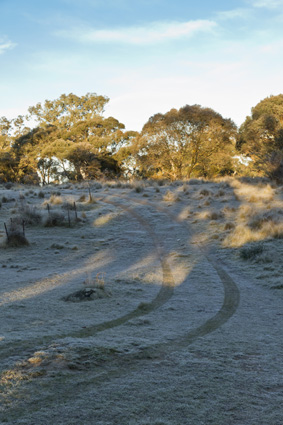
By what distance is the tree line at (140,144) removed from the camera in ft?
128

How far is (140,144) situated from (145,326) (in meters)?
36.7

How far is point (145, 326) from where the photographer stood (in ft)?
21.8

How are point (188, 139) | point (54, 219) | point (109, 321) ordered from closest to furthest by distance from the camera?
point (109, 321)
point (54, 219)
point (188, 139)

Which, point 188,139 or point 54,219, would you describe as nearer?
point 54,219

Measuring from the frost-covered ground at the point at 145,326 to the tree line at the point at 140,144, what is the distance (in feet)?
58.3

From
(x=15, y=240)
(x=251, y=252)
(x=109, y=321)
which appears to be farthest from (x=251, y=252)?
(x=15, y=240)

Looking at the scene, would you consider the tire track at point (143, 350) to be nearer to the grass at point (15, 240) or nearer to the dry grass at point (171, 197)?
the grass at point (15, 240)

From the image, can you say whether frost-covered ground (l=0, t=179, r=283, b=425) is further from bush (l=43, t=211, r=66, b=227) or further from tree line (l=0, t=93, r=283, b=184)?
tree line (l=0, t=93, r=283, b=184)

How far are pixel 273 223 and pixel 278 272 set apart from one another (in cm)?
514

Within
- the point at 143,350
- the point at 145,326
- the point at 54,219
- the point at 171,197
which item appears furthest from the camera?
the point at 171,197

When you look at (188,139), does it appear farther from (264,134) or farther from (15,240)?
(15,240)

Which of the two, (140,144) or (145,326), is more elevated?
(140,144)

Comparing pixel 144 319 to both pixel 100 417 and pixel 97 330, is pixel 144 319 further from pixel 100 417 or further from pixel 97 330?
pixel 100 417

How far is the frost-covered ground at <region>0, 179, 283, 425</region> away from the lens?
3.92m
